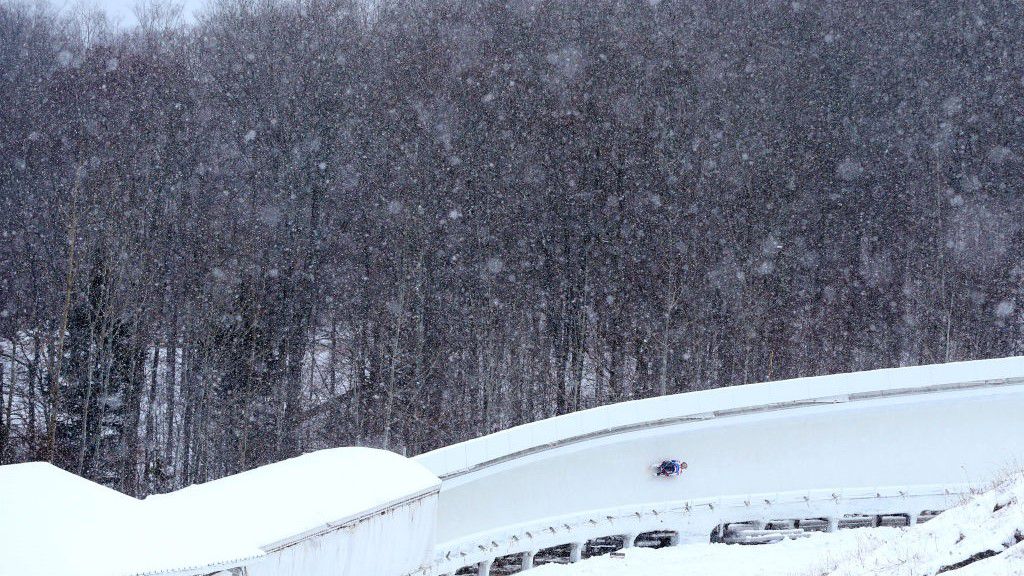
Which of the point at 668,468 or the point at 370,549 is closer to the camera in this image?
the point at 370,549

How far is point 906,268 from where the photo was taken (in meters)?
34.3

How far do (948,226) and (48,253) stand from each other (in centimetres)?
2830

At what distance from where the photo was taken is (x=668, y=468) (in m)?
14.7

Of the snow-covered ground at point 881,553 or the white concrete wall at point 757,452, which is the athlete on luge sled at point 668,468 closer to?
the white concrete wall at point 757,452

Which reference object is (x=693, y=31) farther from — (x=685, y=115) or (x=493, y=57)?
(x=493, y=57)

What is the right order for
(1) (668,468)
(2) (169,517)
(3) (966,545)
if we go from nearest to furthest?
(3) (966,545) → (2) (169,517) → (1) (668,468)

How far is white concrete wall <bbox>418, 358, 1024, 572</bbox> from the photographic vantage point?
1367cm

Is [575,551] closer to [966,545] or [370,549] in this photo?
[370,549]

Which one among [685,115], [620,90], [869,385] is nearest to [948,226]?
[685,115]

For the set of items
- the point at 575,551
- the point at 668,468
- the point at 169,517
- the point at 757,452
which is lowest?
the point at 575,551

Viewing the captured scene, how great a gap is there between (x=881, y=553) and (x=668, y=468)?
619 centimetres

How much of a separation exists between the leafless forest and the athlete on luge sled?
491 inches

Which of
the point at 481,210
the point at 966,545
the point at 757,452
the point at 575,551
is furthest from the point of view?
the point at 481,210

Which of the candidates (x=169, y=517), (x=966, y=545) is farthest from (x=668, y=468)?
(x=169, y=517)
